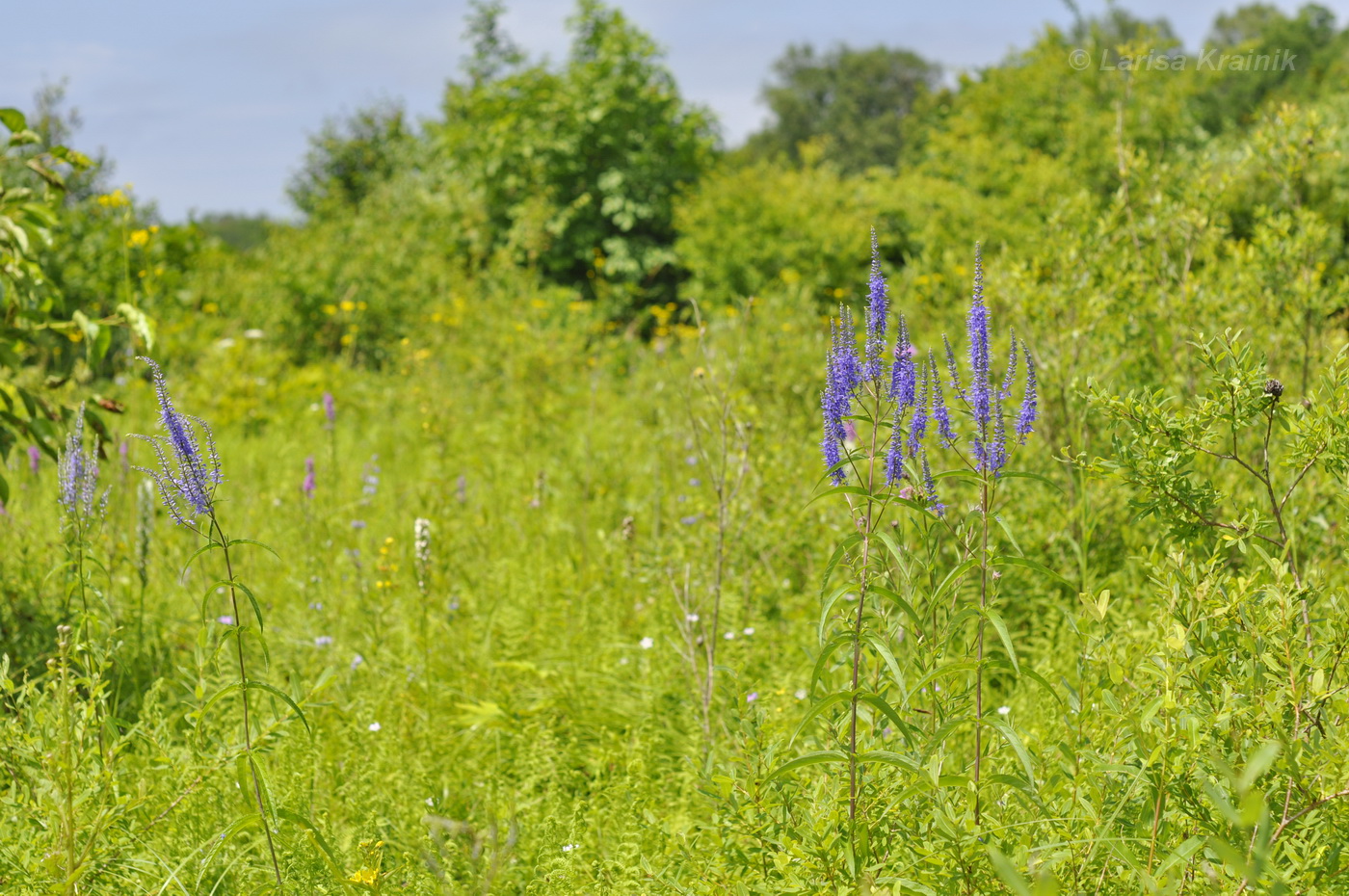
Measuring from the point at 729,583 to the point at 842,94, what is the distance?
56.7m

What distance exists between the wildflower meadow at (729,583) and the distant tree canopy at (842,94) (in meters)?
45.3

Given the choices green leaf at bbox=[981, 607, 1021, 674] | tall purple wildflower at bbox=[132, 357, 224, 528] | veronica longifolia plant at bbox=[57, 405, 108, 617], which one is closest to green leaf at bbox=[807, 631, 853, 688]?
green leaf at bbox=[981, 607, 1021, 674]

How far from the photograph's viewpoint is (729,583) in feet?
11.7

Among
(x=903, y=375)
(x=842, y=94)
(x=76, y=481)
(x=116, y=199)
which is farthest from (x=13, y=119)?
(x=842, y=94)

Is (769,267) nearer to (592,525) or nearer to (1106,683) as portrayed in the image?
(592,525)

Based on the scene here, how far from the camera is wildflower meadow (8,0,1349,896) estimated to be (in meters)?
1.59

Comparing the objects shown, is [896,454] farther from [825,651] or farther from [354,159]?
[354,159]

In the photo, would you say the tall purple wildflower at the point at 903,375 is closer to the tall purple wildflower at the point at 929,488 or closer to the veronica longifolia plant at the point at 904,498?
the veronica longifolia plant at the point at 904,498

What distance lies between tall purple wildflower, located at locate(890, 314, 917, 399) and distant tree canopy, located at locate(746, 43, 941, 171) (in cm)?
4979

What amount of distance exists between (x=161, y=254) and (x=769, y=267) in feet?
18.6

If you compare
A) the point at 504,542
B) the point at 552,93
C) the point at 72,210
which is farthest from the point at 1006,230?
the point at 72,210

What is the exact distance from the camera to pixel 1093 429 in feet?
12.2

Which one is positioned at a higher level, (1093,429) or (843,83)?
(843,83)

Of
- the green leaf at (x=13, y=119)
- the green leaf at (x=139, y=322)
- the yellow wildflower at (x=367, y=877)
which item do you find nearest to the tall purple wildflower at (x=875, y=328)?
the yellow wildflower at (x=367, y=877)
